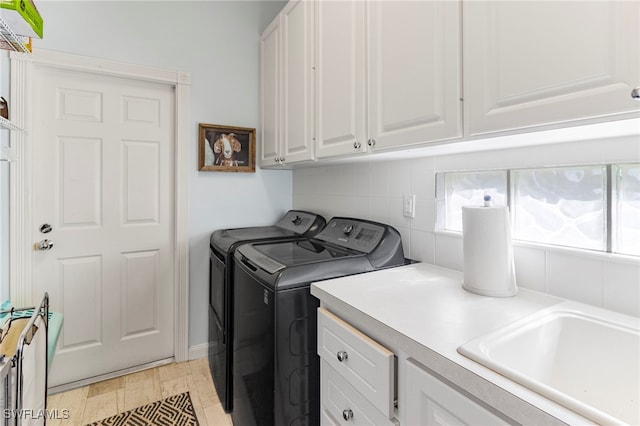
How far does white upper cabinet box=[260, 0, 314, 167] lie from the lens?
69.1 inches

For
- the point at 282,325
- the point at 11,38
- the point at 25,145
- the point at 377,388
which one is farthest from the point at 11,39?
the point at 377,388

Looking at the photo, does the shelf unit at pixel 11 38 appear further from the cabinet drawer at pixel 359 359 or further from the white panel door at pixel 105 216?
the cabinet drawer at pixel 359 359

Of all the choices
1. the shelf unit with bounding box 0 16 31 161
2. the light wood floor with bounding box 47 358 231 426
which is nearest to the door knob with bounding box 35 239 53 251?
the light wood floor with bounding box 47 358 231 426

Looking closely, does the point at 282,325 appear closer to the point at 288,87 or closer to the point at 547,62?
the point at 547,62

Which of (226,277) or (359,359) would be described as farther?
(226,277)

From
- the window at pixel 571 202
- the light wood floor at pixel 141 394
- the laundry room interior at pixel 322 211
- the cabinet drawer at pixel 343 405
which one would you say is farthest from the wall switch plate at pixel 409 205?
the light wood floor at pixel 141 394

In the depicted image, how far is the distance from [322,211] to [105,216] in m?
1.44

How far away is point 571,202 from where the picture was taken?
1091 millimetres

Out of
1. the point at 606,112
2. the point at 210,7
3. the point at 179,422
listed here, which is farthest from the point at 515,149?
the point at 210,7

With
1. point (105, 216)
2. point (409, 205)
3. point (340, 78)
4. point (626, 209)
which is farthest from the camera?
point (105, 216)

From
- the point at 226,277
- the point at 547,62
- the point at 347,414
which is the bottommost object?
the point at 347,414

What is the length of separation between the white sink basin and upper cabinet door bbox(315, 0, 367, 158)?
874 mm

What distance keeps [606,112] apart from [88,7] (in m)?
2.60

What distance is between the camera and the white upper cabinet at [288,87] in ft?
5.76
